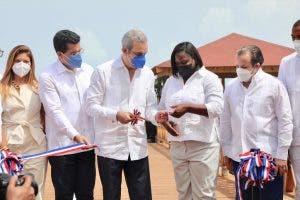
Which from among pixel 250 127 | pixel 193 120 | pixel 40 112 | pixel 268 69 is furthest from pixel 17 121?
pixel 268 69

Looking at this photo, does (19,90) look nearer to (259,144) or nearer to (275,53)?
(259,144)

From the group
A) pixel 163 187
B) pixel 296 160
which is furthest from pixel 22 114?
pixel 163 187

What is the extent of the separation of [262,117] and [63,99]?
1.41 metres

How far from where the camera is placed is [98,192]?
22.7 feet

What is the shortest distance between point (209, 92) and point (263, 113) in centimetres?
40

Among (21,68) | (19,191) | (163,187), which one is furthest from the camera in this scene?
(163,187)

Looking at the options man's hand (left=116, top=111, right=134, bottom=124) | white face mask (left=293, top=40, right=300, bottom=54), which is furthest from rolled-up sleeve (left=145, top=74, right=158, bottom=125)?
white face mask (left=293, top=40, right=300, bottom=54)

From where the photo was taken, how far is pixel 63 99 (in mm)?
3820

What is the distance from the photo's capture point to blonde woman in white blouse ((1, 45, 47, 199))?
3.90 m

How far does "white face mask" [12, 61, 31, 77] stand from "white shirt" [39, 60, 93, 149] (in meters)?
0.15

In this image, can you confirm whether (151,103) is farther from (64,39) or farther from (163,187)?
(163,187)

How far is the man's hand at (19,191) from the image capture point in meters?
1.91

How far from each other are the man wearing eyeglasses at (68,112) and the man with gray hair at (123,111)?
15cm

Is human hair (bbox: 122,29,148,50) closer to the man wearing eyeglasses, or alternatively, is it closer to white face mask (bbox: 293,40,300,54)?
the man wearing eyeglasses
